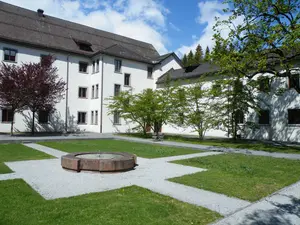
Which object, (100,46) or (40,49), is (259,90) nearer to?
(100,46)

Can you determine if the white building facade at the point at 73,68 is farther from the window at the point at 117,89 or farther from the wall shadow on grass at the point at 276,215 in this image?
the wall shadow on grass at the point at 276,215

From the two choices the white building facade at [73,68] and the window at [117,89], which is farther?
the window at [117,89]

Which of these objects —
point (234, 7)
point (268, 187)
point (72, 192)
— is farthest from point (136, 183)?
point (234, 7)

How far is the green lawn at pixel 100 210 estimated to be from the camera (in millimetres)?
4406

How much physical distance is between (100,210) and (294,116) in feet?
71.3

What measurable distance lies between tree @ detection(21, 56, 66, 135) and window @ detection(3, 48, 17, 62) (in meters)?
4.30

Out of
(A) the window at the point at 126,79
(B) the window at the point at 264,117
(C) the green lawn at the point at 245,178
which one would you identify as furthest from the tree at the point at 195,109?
(C) the green lawn at the point at 245,178

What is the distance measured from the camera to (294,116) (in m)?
21.7

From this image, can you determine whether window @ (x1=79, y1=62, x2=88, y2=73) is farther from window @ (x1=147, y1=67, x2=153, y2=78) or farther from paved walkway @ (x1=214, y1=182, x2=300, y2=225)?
paved walkway @ (x1=214, y1=182, x2=300, y2=225)

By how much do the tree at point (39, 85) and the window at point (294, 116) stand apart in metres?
20.9

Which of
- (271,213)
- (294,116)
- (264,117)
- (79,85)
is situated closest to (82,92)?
(79,85)

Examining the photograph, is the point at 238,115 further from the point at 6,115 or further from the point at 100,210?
the point at 6,115

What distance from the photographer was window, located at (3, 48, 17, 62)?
79.0 feet

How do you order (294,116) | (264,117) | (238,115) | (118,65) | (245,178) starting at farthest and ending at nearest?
(118,65) < (264,117) < (294,116) < (238,115) < (245,178)
